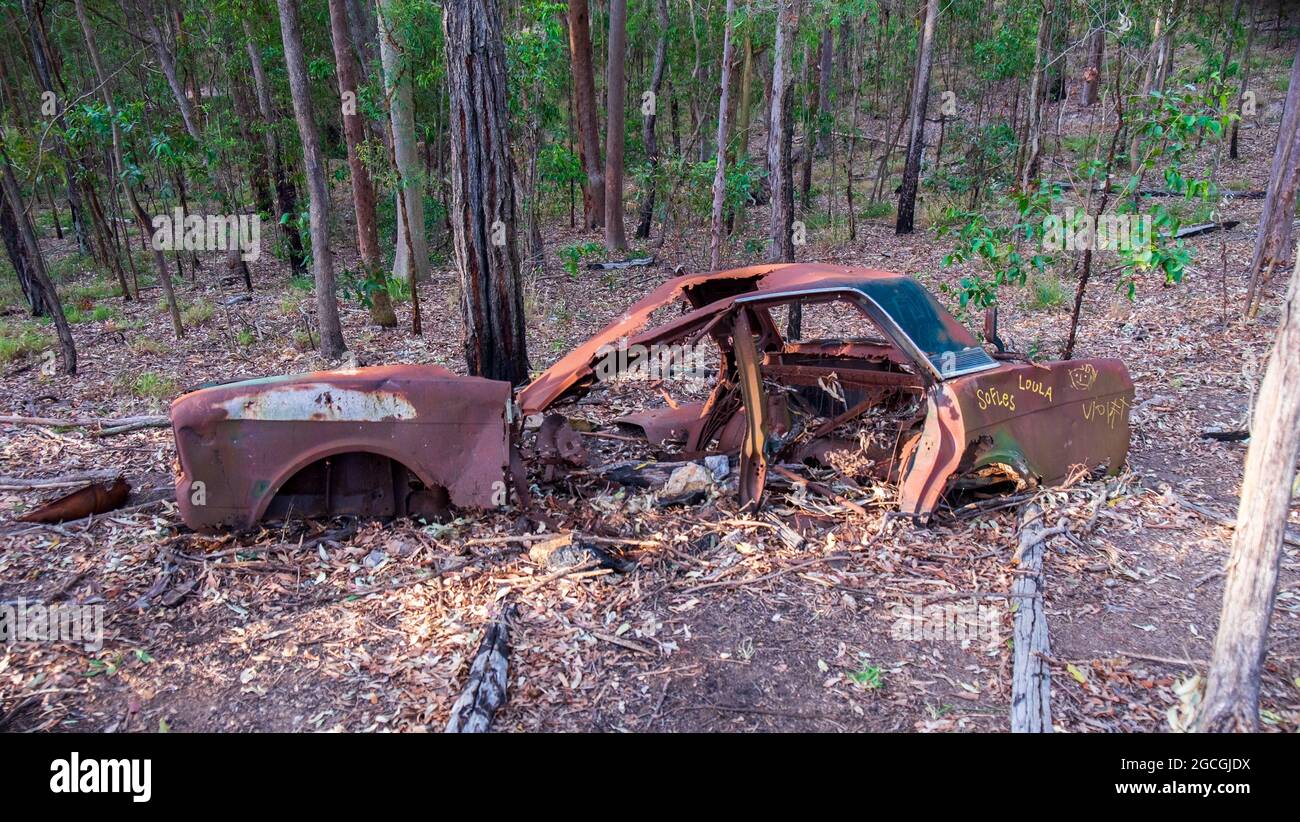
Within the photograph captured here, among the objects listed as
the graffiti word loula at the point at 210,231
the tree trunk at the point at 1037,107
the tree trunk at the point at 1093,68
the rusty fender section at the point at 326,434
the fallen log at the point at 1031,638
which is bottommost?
the fallen log at the point at 1031,638

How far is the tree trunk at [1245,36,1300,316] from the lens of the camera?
8703 mm

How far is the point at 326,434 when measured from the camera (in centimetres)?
429

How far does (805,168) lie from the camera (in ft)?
52.0

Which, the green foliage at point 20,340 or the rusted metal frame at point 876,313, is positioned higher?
the rusted metal frame at point 876,313

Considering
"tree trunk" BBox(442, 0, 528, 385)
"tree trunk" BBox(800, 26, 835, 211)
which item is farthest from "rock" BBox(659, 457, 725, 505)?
"tree trunk" BBox(800, 26, 835, 211)

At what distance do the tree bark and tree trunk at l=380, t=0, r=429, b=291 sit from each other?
3610mm

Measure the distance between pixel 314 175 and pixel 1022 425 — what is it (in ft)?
24.3

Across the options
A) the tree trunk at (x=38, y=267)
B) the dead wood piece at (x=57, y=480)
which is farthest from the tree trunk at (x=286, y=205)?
the dead wood piece at (x=57, y=480)

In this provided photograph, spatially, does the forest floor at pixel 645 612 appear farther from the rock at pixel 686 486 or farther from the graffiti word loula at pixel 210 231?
the graffiti word loula at pixel 210 231

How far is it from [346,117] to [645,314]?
7.28m

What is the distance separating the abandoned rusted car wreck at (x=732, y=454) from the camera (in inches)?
168

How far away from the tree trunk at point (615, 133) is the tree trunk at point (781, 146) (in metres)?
6.50

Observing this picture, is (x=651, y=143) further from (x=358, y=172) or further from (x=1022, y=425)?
(x=1022, y=425)

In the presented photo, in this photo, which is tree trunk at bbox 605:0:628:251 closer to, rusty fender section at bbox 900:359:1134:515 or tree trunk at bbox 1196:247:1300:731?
rusty fender section at bbox 900:359:1134:515
